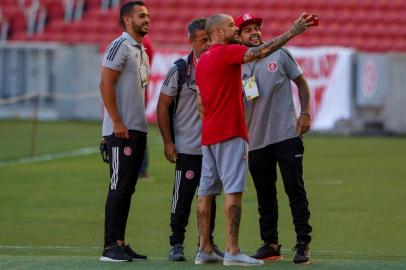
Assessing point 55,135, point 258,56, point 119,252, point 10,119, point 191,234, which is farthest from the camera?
point 10,119

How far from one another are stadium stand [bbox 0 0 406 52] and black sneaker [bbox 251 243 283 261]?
20340 mm

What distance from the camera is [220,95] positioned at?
869 cm

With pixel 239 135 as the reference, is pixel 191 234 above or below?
below

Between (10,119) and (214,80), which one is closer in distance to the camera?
(214,80)

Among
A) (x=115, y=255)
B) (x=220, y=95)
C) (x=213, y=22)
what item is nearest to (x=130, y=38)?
(x=213, y=22)

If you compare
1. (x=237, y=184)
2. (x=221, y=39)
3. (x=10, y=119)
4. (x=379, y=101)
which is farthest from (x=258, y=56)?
(x=10, y=119)

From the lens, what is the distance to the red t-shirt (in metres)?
8.63

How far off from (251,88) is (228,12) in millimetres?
22022

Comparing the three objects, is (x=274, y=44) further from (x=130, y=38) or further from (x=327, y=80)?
(x=327, y=80)

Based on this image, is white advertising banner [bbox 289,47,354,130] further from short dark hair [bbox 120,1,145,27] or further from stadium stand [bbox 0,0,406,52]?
short dark hair [bbox 120,1,145,27]

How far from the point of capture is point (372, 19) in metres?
30.6

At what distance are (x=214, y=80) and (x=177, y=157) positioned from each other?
48.3 inches

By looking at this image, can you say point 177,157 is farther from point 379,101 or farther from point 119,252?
point 379,101

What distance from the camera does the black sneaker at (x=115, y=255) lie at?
912 centimetres
